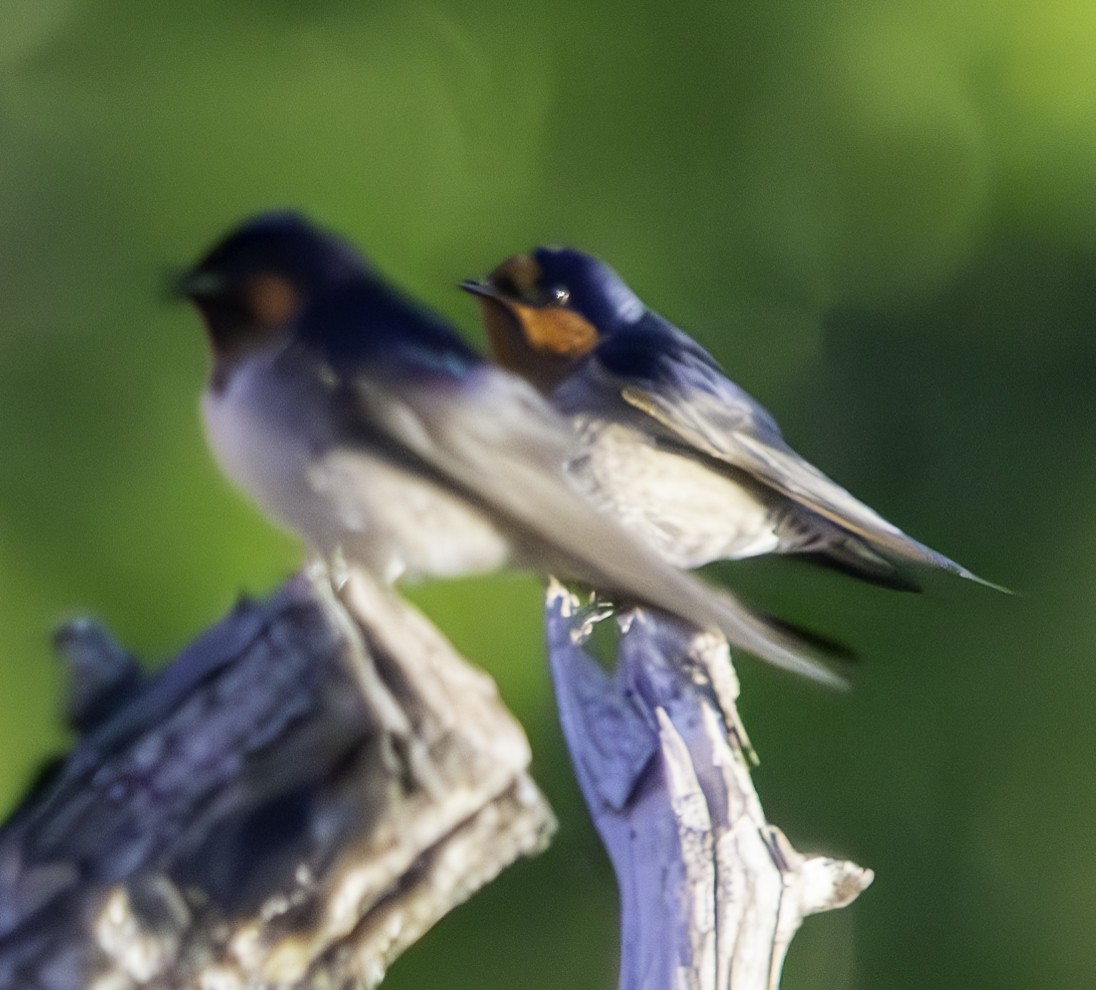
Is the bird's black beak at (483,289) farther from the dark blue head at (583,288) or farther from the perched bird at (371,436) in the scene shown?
the perched bird at (371,436)

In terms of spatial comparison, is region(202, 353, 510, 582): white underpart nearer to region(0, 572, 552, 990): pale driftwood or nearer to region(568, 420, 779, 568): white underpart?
region(0, 572, 552, 990): pale driftwood

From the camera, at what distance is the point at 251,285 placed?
2.28ft

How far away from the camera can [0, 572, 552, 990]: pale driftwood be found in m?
0.52

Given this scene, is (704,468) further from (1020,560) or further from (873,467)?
(1020,560)

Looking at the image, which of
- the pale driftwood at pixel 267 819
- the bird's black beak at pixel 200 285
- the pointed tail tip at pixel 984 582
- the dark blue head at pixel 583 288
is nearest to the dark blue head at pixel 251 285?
the bird's black beak at pixel 200 285

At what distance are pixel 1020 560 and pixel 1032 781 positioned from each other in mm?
235

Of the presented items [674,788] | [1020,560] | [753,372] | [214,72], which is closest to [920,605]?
[1020,560]

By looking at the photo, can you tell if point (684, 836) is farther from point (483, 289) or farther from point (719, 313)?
point (719, 313)

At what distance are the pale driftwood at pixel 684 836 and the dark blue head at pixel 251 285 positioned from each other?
33cm

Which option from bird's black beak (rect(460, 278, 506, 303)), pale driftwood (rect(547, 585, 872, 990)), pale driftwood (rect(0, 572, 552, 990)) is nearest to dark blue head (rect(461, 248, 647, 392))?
bird's black beak (rect(460, 278, 506, 303))

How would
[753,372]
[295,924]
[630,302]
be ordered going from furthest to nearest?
[753,372] < [630,302] < [295,924]

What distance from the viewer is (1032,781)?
1369mm

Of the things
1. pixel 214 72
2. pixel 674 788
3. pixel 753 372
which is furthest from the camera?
pixel 753 372

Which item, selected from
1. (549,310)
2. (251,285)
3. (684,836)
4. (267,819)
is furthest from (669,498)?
(267,819)
